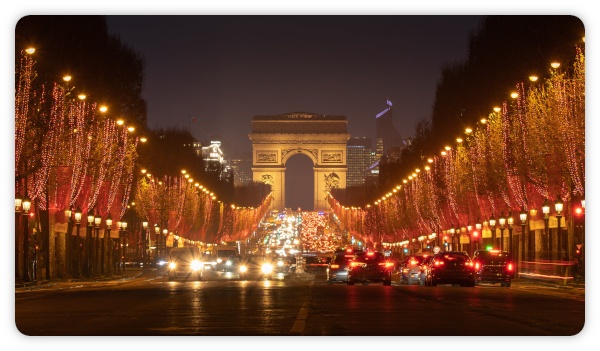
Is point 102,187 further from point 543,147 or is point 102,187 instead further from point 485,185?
point 543,147

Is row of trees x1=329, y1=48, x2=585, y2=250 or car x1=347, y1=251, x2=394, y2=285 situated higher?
row of trees x1=329, y1=48, x2=585, y2=250

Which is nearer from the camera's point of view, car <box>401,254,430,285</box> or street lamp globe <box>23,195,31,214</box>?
street lamp globe <box>23,195,31,214</box>

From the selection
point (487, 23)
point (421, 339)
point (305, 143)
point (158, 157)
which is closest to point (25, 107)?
point (421, 339)

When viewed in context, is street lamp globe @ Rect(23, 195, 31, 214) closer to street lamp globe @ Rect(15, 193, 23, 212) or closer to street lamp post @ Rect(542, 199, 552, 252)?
street lamp globe @ Rect(15, 193, 23, 212)

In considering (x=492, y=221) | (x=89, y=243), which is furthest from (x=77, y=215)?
(x=492, y=221)

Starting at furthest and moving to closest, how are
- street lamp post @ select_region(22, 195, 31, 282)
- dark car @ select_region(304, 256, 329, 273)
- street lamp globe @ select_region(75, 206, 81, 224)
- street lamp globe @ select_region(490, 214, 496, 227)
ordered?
1. dark car @ select_region(304, 256, 329, 273)
2. street lamp globe @ select_region(490, 214, 496, 227)
3. street lamp globe @ select_region(75, 206, 81, 224)
4. street lamp post @ select_region(22, 195, 31, 282)

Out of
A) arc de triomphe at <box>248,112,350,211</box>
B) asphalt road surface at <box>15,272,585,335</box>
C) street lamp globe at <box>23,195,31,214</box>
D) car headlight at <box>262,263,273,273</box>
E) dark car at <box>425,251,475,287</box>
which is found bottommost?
car headlight at <box>262,263,273,273</box>

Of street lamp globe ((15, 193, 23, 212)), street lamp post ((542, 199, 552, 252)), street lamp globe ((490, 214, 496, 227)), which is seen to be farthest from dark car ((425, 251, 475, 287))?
street lamp globe ((490, 214, 496, 227))
